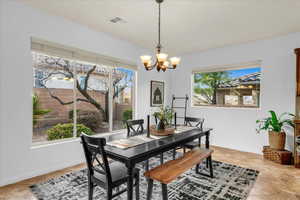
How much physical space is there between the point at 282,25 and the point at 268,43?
0.67 metres

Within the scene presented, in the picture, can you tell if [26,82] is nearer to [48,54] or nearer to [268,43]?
[48,54]

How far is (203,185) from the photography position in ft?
7.84

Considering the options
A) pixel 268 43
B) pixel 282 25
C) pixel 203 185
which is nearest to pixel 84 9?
pixel 203 185

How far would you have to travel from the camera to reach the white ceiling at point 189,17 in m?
2.39

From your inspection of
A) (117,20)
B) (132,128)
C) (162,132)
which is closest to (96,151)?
(162,132)

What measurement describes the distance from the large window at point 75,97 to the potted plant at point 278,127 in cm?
325

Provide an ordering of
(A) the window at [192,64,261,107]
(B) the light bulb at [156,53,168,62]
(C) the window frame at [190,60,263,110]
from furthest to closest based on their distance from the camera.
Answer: (A) the window at [192,64,261,107] → (C) the window frame at [190,60,263,110] → (B) the light bulb at [156,53,168,62]

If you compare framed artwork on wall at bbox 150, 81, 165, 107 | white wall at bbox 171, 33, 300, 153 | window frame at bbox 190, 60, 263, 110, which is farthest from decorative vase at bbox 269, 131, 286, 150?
framed artwork on wall at bbox 150, 81, 165, 107

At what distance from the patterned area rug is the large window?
884 millimetres

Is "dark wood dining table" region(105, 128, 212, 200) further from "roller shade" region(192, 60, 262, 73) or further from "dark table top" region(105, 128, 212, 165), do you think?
"roller shade" region(192, 60, 262, 73)

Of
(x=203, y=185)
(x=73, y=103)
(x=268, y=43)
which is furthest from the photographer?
(x=268, y=43)

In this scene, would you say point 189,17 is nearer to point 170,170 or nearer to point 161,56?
point 161,56

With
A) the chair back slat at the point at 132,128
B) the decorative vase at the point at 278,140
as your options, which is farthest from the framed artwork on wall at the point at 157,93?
the decorative vase at the point at 278,140

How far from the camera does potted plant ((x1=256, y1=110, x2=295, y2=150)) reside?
3.25 meters
